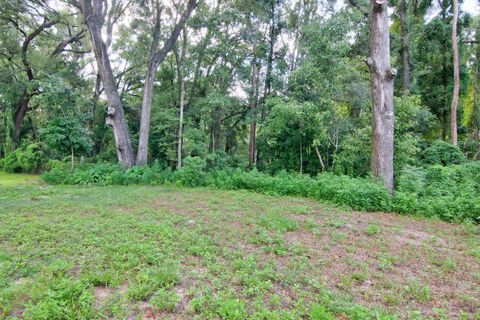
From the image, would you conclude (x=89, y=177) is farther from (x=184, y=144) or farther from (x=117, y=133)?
(x=184, y=144)

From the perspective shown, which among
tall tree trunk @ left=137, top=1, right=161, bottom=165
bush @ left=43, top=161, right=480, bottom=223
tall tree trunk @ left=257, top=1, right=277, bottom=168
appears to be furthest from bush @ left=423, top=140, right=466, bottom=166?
tall tree trunk @ left=137, top=1, right=161, bottom=165

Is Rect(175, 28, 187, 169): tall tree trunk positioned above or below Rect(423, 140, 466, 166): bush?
above

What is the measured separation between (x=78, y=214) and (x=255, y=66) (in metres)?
8.13

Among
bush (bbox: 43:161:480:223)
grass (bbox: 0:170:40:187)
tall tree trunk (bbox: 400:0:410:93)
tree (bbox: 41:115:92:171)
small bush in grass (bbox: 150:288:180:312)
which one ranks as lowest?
small bush in grass (bbox: 150:288:180:312)

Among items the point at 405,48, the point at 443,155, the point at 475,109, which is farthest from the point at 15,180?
the point at 475,109

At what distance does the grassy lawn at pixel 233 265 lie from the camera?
1.97 metres

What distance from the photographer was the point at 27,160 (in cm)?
1120

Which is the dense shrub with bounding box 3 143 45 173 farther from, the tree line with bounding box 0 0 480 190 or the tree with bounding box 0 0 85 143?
the tree with bounding box 0 0 85 143

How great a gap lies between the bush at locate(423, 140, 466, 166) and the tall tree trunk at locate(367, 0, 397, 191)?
381 cm

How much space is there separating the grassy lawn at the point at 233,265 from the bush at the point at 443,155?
521cm

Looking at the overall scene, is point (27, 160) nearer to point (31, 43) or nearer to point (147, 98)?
point (147, 98)

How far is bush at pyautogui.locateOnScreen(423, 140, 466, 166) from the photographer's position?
8.41m

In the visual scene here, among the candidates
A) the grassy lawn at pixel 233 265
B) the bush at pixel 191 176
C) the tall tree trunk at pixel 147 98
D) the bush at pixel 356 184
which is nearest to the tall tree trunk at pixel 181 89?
the tall tree trunk at pixel 147 98

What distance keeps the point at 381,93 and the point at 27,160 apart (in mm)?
12966
